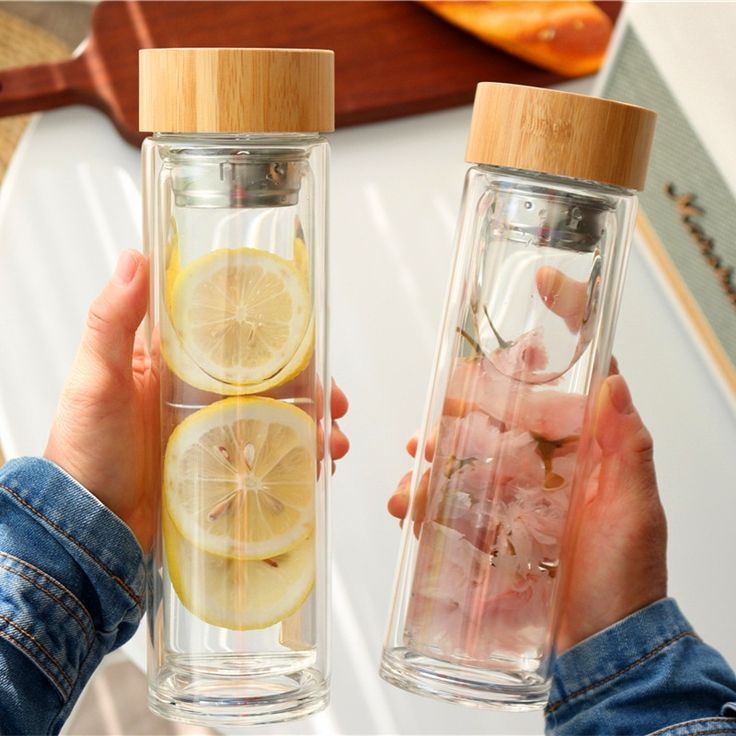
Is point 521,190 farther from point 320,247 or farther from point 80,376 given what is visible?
point 80,376

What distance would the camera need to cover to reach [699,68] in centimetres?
87

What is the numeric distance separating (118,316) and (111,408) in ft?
0.25

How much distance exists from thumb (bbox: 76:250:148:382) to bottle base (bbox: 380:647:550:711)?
0.29m

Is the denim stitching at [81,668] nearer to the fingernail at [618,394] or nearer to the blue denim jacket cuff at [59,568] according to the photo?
the blue denim jacket cuff at [59,568]

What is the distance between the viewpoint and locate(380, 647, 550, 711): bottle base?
2.24ft

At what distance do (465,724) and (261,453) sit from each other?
0.40 metres

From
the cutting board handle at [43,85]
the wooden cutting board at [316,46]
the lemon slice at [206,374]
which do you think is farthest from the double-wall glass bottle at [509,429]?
the cutting board handle at [43,85]

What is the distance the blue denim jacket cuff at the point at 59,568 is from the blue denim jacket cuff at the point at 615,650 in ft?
1.05

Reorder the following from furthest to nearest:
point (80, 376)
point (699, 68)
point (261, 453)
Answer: point (699, 68)
point (80, 376)
point (261, 453)

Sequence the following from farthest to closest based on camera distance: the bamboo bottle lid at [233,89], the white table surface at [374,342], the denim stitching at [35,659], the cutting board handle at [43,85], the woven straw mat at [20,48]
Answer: the woven straw mat at [20,48], the cutting board handle at [43,85], the white table surface at [374,342], the denim stitching at [35,659], the bamboo bottle lid at [233,89]

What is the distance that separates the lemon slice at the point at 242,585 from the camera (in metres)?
0.67

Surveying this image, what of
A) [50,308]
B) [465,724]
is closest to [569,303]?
[465,724]

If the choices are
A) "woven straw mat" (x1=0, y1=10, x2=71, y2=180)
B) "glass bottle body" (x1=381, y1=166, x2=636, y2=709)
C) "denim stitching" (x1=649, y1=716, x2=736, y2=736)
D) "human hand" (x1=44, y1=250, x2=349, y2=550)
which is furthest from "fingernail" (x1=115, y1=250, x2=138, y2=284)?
"woven straw mat" (x1=0, y1=10, x2=71, y2=180)

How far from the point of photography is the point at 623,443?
775 mm
